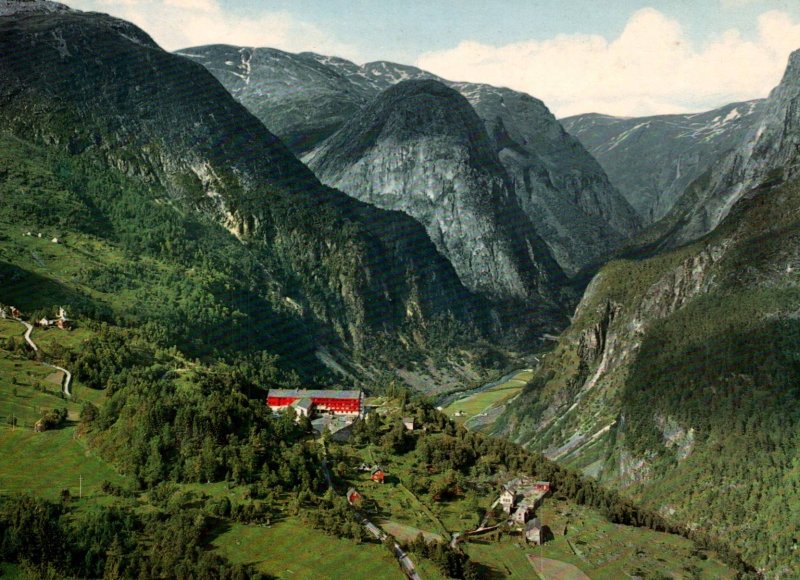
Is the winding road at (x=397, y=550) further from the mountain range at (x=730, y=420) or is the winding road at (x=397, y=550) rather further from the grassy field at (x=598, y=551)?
the mountain range at (x=730, y=420)

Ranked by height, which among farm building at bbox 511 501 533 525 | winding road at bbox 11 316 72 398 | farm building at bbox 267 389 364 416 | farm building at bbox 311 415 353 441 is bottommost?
farm building at bbox 511 501 533 525

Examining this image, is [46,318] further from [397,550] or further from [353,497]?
[397,550]

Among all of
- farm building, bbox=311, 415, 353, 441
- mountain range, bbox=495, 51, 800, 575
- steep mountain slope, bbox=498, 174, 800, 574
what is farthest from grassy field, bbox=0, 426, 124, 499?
mountain range, bbox=495, 51, 800, 575

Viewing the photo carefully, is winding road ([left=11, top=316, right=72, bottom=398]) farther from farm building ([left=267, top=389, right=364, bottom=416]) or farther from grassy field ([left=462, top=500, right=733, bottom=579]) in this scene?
grassy field ([left=462, top=500, right=733, bottom=579])

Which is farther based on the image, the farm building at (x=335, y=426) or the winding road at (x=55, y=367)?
the farm building at (x=335, y=426)

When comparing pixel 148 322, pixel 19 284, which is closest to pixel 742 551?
pixel 148 322

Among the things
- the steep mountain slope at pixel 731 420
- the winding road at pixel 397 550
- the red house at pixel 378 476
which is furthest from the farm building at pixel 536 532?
the steep mountain slope at pixel 731 420

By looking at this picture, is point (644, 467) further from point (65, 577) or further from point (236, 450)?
point (65, 577)
